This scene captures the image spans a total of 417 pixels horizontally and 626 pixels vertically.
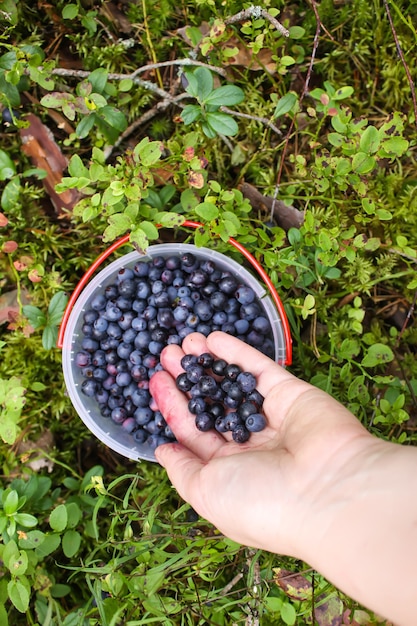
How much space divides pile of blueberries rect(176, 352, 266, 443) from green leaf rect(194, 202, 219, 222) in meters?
0.57

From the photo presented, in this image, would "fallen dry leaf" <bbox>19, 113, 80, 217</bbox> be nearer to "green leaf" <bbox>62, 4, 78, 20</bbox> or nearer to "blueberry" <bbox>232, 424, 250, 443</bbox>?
"green leaf" <bbox>62, 4, 78, 20</bbox>

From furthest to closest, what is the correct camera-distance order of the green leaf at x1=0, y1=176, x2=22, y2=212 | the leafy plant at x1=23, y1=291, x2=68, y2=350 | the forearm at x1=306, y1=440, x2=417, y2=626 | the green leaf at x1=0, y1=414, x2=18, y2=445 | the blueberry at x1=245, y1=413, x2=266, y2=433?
the green leaf at x1=0, y1=176, x2=22, y2=212, the leafy plant at x1=23, y1=291, x2=68, y2=350, the green leaf at x1=0, y1=414, x2=18, y2=445, the blueberry at x1=245, y1=413, x2=266, y2=433, the forearm at x1=306, y1=440, x2=417, y2=626

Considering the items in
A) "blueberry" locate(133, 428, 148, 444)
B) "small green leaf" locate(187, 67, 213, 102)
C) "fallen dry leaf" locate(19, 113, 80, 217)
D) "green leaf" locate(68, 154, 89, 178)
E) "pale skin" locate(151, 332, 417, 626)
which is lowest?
"blueberry" locate(133, 428, 148, 444)

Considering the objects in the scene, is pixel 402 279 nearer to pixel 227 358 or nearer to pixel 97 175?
pixel 227 358

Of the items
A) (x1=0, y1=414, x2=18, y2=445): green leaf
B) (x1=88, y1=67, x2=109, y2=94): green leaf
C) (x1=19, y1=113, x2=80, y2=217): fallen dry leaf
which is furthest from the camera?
(x1=19, y1=113, x2=80, y2=217): fallen dry leaf

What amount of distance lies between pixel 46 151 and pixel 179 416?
1.46 meters

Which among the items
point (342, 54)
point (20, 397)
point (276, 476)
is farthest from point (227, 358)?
point (342, 54)

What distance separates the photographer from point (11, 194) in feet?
8.39

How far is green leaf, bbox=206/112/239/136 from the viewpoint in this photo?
220 centimetres

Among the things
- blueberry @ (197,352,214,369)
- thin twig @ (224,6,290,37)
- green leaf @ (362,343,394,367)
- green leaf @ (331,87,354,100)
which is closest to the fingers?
blueberry @ (197,352,214,369)

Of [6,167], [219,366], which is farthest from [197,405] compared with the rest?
[6,167]

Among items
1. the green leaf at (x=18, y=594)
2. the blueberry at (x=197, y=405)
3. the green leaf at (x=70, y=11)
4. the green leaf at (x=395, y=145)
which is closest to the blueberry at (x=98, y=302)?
the blueberry at (x=197, y=405)

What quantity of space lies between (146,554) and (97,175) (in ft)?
4.93

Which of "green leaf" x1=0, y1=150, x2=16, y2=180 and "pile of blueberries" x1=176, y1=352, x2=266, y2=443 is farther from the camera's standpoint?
"green leaf" x1=0, y1=150, x2=16, y2=180
